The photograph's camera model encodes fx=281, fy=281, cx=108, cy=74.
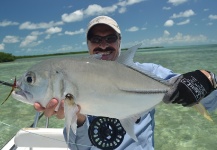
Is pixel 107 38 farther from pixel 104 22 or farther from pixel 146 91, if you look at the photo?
pixel 146 91

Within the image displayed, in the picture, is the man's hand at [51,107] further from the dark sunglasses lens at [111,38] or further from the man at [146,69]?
the dark sunglasses lens at [111,38]

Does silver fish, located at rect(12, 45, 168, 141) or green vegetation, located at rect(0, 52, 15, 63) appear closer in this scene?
silver fish, located at rect(12, 45, 168, 141)

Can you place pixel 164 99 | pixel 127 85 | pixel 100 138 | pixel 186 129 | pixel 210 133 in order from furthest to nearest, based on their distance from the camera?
pixel 186 129 < pixel 210 133 < pixel 100 138 < pixel 164 99 < pixel 127 85

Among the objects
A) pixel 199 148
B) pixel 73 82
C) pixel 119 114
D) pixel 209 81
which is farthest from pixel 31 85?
pixel 199 148

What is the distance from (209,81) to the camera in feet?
6.76

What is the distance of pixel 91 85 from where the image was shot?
1717 millimetres

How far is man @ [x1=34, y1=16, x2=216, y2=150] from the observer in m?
→ 1.93

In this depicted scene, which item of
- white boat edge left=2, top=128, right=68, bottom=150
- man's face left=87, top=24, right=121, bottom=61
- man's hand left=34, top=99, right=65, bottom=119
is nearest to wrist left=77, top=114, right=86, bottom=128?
man's hand left=34, top=99, right=65, bottom=119

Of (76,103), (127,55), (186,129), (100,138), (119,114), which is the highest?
(127,55)

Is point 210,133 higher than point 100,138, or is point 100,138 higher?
point 100,138

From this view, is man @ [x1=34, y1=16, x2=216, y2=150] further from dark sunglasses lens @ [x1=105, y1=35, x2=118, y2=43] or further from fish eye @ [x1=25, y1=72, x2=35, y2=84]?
fish eye @ [x1=25, y1=72, x2=35, y2=84]

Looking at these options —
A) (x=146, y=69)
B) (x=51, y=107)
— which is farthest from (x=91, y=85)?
(x=146, y=69)

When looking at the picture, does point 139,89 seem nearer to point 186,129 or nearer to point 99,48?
point 99,48

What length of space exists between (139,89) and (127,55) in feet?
0.77
